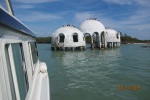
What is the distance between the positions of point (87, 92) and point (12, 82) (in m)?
5.45

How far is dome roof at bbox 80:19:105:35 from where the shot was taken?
36.4m

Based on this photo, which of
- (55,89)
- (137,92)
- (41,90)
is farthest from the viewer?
(55,89)

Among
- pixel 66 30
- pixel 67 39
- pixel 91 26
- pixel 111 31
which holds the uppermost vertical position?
pixel 91 26

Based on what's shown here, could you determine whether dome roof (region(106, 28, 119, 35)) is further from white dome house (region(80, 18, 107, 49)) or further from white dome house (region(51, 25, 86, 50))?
white dome house (region(51, 25, 86, 50))

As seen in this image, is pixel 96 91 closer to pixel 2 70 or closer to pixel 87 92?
pixel 87 92

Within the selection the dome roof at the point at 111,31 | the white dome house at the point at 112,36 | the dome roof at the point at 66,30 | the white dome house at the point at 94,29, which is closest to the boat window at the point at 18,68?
the dome roof at the point at 66,30

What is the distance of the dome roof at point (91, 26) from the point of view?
119 ft

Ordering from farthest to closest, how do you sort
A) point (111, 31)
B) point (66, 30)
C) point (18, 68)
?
point (111, 31) → point (66, 30) → point (18, 68)

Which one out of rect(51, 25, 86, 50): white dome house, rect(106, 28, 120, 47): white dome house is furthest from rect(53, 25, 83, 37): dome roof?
rect(106, 28, 120, 47): white dome house

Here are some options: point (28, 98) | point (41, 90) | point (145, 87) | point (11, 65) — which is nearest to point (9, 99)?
point (11, 65)

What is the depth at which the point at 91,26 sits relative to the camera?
3647 centimetres

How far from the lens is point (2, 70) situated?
1.69m

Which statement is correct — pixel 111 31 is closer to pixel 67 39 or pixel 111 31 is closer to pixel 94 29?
pixel 94 29

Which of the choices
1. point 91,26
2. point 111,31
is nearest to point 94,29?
point 91,26
